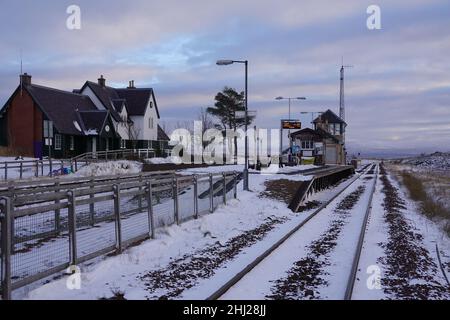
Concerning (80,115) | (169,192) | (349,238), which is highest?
(80,115)

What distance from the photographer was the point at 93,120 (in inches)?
2094

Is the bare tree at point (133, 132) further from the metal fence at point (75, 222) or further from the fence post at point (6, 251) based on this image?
the fence post at point (6, 251)

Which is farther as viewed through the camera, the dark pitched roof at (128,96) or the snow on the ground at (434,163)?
the snow on the ground at (434,163)

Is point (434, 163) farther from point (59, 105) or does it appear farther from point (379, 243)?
point (379, 243)

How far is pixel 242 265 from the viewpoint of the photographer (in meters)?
10.0

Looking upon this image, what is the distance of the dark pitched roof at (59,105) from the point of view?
48.7 m

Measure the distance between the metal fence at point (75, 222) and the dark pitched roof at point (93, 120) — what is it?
38.5 meters

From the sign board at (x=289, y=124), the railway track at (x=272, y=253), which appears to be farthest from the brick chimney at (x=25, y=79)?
the railway track at (x=272, y=253)

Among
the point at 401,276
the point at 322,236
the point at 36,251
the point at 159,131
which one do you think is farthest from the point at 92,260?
the point at 159,131

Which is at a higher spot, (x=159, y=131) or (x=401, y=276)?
(x=159, y=131)

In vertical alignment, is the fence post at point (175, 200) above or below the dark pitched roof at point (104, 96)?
below

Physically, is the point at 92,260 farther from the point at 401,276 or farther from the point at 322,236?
the point at 322,236

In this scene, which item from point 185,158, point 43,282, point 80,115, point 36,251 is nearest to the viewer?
point 43,282
